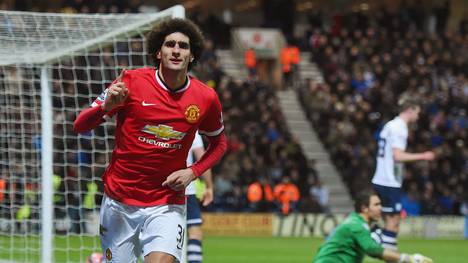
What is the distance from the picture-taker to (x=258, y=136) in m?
26.0

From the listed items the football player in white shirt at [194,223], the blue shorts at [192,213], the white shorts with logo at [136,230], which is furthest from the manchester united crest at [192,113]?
the blue shorts at [192,213]

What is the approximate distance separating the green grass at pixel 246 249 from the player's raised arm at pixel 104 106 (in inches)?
261

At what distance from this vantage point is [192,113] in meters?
6.31

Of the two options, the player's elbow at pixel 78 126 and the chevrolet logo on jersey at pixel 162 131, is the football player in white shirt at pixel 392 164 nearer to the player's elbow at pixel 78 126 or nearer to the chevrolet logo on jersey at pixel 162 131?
the chevrolet logo on jersey at pixel 162 131

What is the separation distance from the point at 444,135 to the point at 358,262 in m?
19.8

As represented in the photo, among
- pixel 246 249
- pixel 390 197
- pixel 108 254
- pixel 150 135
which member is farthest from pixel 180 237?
pixel 246 249

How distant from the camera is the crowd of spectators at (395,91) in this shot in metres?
26.5

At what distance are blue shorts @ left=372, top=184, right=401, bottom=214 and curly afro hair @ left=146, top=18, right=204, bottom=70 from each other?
613cm

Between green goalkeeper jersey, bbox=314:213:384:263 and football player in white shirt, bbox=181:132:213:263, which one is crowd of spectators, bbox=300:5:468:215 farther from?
green goalkeeper jersey, bbox=314:213:384:263

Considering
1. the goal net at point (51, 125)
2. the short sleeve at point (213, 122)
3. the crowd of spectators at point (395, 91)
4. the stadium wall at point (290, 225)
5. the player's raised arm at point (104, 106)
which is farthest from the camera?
the crowd of spectators at point (395, 91)

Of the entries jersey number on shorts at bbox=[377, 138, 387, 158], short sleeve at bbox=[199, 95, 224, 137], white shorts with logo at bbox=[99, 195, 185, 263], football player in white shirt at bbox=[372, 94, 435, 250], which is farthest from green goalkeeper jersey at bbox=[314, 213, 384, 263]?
jersey number on shorts at bbox=[377, 138, 387, 158]

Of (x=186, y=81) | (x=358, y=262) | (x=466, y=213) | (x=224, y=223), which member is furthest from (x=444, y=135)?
(x=186, y=81)

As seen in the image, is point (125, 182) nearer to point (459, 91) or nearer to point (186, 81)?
point (186, 81)

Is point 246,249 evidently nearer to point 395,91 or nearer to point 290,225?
point 290,225
